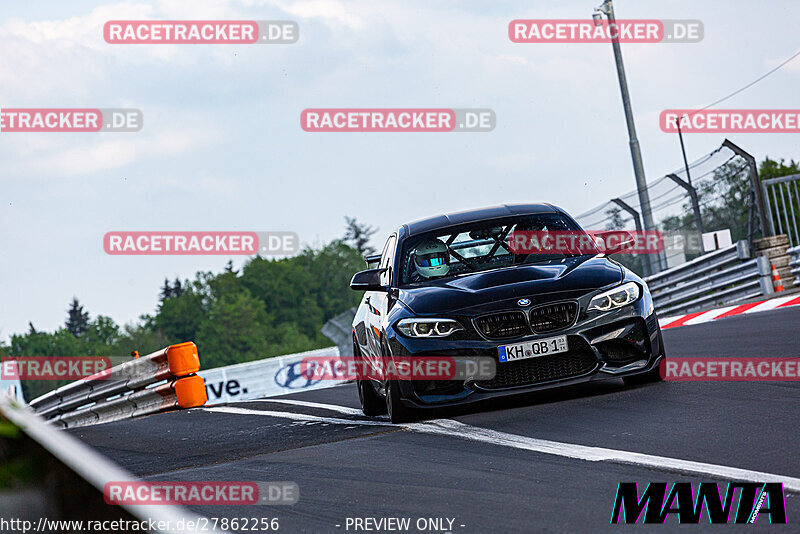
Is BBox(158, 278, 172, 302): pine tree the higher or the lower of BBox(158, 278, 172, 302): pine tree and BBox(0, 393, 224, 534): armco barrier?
the higher

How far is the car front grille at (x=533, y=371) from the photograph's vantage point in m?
6.86

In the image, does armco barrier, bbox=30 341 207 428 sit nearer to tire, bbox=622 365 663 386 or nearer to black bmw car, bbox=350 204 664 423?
black bmw car, bbox=350 204 664 423

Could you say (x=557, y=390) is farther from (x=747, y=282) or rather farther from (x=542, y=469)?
(x=747, y=282)

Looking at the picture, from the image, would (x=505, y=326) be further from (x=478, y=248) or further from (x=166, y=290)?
(x=166, y=290)

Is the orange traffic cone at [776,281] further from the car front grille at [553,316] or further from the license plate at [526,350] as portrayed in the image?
the license plate at [526,350]

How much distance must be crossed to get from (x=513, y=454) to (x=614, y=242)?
3009 millimetres

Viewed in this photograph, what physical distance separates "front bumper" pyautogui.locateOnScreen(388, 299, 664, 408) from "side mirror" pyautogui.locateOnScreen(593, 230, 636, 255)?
A: 99 centimetres

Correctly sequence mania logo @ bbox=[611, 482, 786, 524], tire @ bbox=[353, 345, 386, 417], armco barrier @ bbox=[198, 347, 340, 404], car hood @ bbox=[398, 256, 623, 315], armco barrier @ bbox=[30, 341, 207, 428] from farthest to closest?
armco barrier @ bbox=[198, 347, 340, 404] → armco barrier @ bbox=[30, 341, 207, 428] → tire @ bbox=[353, 345, 386, 417] → car hood @ bbox=[398, 256, 623, 315] → mania logo @ bbox=[611, 482, 786, 524]

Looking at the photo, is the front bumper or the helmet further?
the helmet

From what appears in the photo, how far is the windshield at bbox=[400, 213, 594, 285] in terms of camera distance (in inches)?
314

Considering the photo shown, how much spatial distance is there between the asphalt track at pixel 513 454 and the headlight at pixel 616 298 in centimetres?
61

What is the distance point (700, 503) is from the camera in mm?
3861
